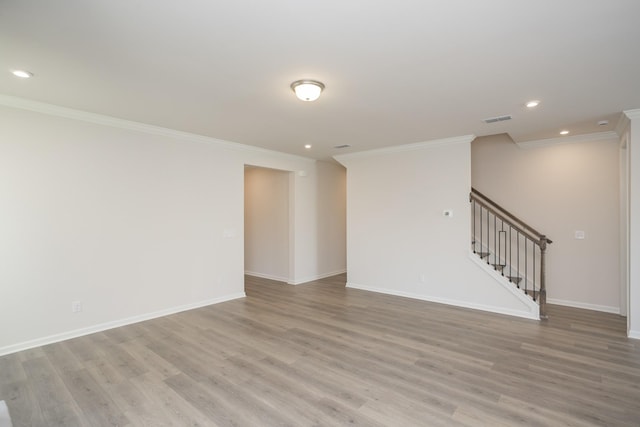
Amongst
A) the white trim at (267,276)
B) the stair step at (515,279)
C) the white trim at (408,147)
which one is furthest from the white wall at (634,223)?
the white trim at (267,276)

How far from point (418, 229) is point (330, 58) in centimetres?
374

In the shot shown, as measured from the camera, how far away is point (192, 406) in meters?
2.38

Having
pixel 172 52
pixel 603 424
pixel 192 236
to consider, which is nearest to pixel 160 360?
pixel 192 236

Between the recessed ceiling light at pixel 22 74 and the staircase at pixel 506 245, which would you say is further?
the staircase at pixel 506 245

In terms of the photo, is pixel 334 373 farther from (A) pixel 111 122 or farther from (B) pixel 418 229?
(A) pixel 111 122

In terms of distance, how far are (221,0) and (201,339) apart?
3.35 metres

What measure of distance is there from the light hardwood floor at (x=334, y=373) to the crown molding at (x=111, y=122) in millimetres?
2598

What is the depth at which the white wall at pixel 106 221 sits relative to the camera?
134 inches

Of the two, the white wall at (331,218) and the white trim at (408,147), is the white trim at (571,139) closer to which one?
the white trim at (408,147)

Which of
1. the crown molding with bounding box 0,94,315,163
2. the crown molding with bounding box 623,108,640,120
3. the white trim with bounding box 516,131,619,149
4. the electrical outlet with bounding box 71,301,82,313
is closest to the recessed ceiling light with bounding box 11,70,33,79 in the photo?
the crown molding with bounding box 0,94,315,163

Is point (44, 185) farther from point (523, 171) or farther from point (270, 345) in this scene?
point (523, 171)

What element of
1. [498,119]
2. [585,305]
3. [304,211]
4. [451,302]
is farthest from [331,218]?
[585,305]

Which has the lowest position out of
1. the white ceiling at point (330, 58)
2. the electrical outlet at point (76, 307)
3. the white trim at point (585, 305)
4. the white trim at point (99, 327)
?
the white trim at point (585, 305)

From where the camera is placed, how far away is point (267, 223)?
7.16 m
